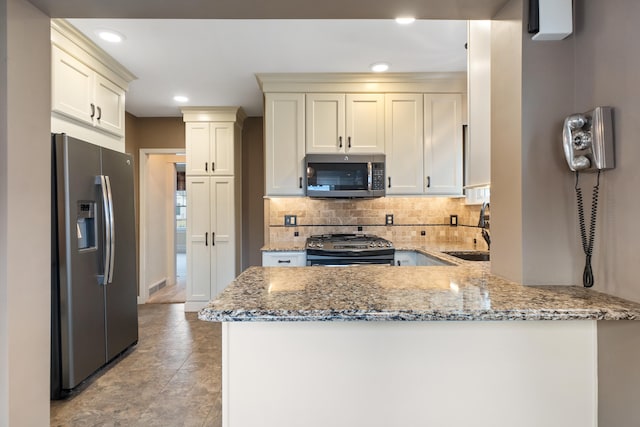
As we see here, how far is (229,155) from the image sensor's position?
14.1ft

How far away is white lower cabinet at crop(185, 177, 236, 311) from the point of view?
4.29m

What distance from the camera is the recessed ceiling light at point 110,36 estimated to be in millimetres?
2492

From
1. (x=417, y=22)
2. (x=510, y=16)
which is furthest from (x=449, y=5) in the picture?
(x=417, y=22)

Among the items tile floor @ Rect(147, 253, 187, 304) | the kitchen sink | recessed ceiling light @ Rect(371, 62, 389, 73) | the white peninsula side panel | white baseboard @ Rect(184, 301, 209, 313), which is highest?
recessed ceiling light @ Rect(371, 62, 389, 73)

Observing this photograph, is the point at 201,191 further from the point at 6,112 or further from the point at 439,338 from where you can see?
the point at 439,338

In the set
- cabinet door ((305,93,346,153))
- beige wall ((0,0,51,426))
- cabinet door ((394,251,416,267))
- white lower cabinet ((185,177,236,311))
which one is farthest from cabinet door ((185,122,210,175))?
beige wall ((0,0,51,426))

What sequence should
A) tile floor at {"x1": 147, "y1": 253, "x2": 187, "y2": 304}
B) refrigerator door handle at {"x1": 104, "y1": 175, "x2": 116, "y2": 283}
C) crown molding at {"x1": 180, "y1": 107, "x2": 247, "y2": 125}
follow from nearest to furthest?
refrigerator door handle at {"x1": 104, "y1": 175, "x2": 116, "y2": 283}
crown molding at {"x1": 180, "y1": 107, "x2": 247, "y2": 125}
tile floor at {"x1": 147, "y1": 253, "x2": 187, "y2": 304}

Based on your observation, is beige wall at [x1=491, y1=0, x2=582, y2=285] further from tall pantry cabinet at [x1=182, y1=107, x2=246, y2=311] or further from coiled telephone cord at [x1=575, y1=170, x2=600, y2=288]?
tall pantry cabinet at [x1=182, y1=107, x2=246, y2=311]

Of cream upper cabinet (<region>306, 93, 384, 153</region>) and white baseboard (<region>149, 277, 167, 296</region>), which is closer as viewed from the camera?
cream upper cabinet (<region>306, 93, 384, 153</region>)

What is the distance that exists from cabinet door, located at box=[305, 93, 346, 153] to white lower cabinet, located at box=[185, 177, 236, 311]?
4.50 ft

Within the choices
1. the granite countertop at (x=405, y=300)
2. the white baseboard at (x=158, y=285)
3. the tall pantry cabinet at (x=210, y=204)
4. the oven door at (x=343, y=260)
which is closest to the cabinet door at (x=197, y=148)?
the tall pantry cabinet at (x=210, y=204)

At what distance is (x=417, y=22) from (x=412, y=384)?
2221 mm

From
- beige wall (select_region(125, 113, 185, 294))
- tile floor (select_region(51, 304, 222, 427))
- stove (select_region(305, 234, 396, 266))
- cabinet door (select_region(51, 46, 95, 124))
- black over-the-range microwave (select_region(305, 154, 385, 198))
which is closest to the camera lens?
tile floor (select_region(51, 304, 222, 427))

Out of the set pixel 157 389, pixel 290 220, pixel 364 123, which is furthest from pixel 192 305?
pixel 364 123
